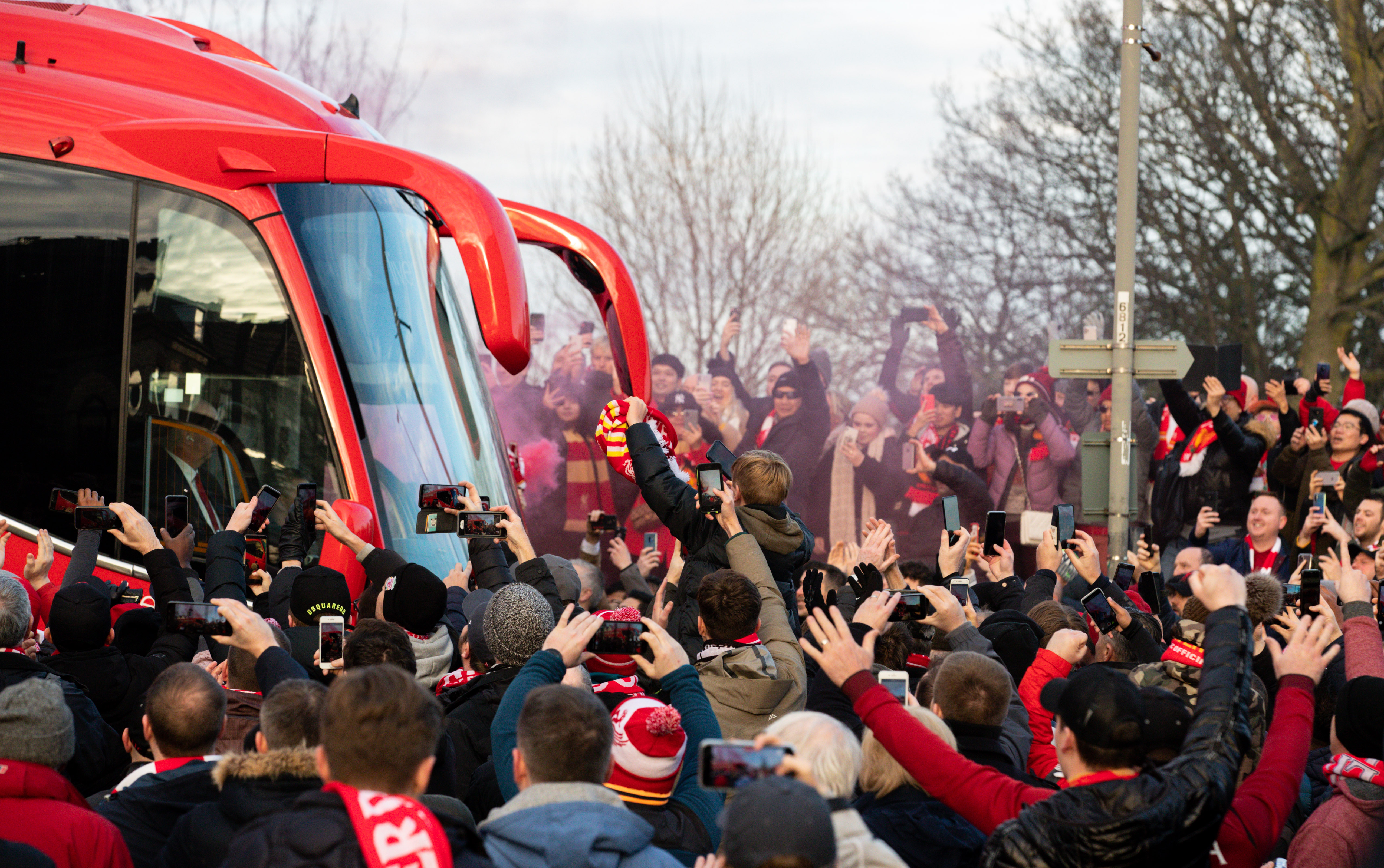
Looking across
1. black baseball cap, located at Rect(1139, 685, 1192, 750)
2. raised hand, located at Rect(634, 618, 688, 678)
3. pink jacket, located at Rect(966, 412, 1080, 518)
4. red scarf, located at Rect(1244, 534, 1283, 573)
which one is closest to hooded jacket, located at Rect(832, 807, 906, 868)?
black baseball cap, located at Rect(1139, 685, 1192, 750)

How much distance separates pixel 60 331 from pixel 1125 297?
6035mm

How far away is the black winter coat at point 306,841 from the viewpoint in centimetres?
237

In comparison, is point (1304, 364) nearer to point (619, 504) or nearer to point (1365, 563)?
point (619, 504)

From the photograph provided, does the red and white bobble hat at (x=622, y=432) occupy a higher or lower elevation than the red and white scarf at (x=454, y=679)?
higher

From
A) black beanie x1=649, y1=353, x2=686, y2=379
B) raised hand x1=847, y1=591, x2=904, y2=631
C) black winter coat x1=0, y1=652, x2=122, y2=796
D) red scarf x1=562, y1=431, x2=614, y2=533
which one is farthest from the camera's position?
black beanie x1=649, y1=353, x2=686, y2=379

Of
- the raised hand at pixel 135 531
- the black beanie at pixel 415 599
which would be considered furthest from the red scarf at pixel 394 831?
Result: the raised hand at pixel 135 531

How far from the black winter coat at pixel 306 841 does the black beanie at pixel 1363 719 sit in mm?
2442

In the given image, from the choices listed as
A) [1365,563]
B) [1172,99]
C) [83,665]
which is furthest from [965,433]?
[1172,99]

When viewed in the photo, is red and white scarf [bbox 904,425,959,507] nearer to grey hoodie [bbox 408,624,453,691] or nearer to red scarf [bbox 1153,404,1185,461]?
red scarf [bbox 1153,404,1185,461]

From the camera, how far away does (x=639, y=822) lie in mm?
2744

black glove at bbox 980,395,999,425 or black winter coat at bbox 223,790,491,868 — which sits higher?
black glove at bbox 980,395,999,425

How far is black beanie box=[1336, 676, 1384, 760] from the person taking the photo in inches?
142

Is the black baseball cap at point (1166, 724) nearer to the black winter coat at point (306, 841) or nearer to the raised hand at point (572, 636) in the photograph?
the raised hand at point (572, 636)

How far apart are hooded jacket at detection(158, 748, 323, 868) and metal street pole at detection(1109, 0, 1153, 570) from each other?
6335mm
